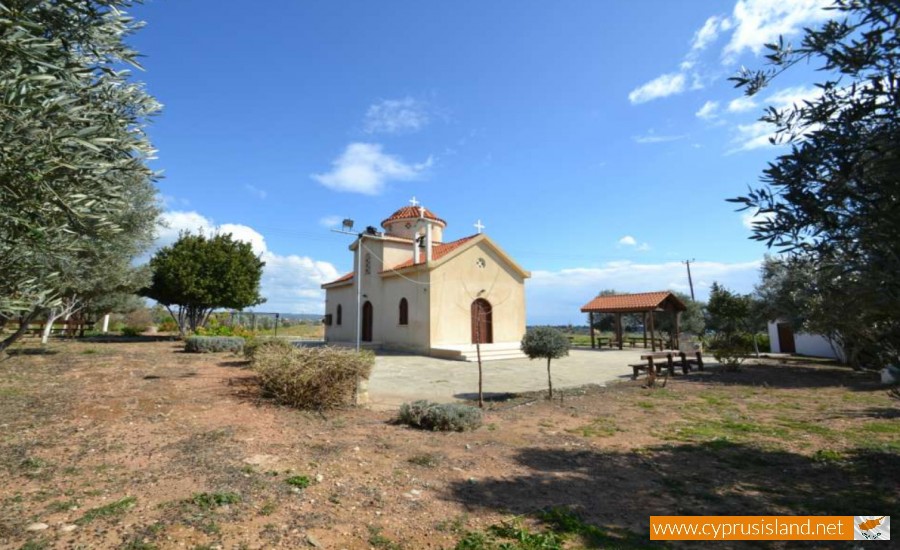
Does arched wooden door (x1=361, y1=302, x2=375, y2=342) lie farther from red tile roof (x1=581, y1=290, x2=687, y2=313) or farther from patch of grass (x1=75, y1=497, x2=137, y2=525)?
patch of grass (x1=75, y1=497, x2=137, y2=525)

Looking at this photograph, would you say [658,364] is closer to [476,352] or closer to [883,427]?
[883,427]

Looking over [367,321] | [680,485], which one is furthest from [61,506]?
[367,321]

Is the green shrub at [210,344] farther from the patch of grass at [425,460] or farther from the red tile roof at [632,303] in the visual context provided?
the red tile roof at [632,303]

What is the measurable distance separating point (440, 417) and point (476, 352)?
10.9 metres

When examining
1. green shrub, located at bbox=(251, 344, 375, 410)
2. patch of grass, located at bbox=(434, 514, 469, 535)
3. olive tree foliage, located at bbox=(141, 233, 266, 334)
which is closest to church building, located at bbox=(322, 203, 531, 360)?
olive tree foliage, located at bbox=(141, 233, 266, 334)

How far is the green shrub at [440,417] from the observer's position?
722 cm

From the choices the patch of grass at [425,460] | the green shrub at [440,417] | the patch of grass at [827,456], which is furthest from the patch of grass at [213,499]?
the patch of grass at [827,456]

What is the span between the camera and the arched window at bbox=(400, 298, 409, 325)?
21.8 meters

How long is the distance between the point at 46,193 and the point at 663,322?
46.7m

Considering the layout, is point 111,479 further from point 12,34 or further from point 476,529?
point 12,34

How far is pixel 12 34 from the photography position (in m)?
3.03

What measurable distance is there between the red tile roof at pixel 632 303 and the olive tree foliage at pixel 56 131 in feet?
84.5

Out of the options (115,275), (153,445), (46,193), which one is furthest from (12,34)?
(115,275)

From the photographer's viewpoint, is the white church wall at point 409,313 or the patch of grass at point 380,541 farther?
→ the white church wall at point 409,313
